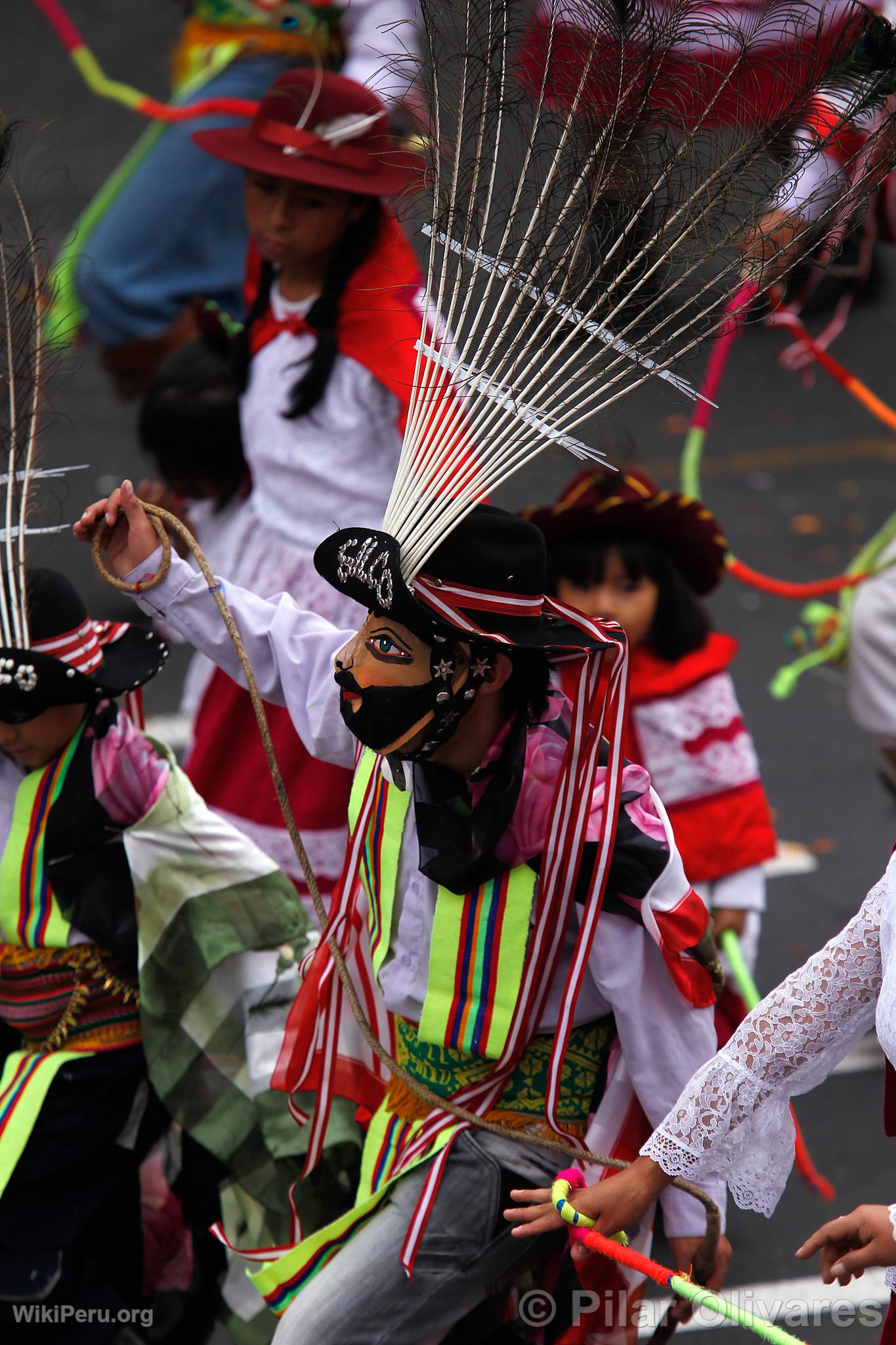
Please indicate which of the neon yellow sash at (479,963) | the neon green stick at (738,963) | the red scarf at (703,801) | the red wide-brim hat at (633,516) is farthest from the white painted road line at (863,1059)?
the neon yellow sash at (479,963)

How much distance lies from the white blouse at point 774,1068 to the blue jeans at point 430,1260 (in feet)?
1.26

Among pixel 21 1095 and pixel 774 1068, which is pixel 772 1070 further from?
pixel 21 1095

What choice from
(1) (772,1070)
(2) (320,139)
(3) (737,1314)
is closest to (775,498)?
(2) (320,139)

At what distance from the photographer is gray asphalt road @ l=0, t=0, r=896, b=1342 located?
13.8ft

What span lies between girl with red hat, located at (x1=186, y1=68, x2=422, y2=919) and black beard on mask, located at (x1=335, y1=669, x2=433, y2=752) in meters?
1.46

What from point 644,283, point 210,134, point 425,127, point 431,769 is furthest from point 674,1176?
point 210,134

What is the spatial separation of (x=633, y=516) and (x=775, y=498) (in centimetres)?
479

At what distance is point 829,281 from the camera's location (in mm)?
9695

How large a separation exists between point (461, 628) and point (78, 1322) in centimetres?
150

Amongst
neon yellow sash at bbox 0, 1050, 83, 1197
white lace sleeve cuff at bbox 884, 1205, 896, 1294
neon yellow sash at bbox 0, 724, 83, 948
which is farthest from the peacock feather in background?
neon yellow sash at bbox 0, 1050, 83, 1197

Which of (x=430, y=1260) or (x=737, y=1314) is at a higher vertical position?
(x=737, y=1314)

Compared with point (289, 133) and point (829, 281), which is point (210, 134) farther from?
point (829, 281)

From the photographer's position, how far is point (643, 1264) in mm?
2170

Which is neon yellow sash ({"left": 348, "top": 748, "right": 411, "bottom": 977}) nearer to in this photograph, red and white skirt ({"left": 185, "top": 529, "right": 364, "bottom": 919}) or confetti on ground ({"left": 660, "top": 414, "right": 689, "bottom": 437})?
red and white skirt ({"left": 185, "top": 529, "right": 364, "bottom": 919})
